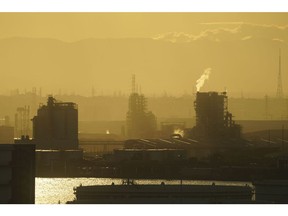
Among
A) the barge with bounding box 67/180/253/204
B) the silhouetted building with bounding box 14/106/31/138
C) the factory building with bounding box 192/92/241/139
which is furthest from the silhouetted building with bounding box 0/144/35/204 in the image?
the silhouetted building with bounding box 14/106/31/138

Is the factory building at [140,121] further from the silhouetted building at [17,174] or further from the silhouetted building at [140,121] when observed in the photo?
the silhouetted building at [17,174]

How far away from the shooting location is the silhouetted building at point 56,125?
77.8 metres

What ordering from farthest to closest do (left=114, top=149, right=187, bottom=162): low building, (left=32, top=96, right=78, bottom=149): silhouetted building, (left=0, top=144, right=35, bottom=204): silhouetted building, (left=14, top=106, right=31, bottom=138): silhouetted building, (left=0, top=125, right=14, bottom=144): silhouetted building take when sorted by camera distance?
1. (left=14, top=106, right=31, bottom=138): silhouetted building
2. (left=32, top=96, right=78, bottom=149): silhouetted building
3. (left=0, top=125, right=14, bottom=144): silhouetted building
4. (left=114, top=149, right=187, bottom=162): low building
5. (left=0, top=144, right=35, bottom=204): silhouetted building

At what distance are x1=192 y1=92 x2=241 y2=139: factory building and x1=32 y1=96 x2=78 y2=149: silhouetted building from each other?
22.2 ft

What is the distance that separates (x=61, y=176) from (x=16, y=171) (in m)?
51.5

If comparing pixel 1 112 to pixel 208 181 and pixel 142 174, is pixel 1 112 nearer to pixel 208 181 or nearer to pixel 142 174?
pixel 142 174

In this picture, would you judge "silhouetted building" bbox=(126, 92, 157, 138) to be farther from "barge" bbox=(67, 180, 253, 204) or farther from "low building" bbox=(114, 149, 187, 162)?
"barge" bbox=(67, 180, 253, 204)

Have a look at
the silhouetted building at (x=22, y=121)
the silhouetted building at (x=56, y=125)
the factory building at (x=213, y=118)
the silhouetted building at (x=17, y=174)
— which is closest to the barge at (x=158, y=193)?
the silhouetted building at (x=17, y=174)

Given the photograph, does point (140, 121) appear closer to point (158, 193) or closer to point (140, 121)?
point (140, 121)

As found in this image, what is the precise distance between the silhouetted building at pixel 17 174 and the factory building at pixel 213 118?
61.2 meters

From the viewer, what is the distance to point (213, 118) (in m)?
78.6

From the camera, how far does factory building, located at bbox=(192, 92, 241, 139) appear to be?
255ft

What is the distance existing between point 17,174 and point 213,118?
6255 cm

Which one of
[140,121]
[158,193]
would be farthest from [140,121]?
[158,193]
